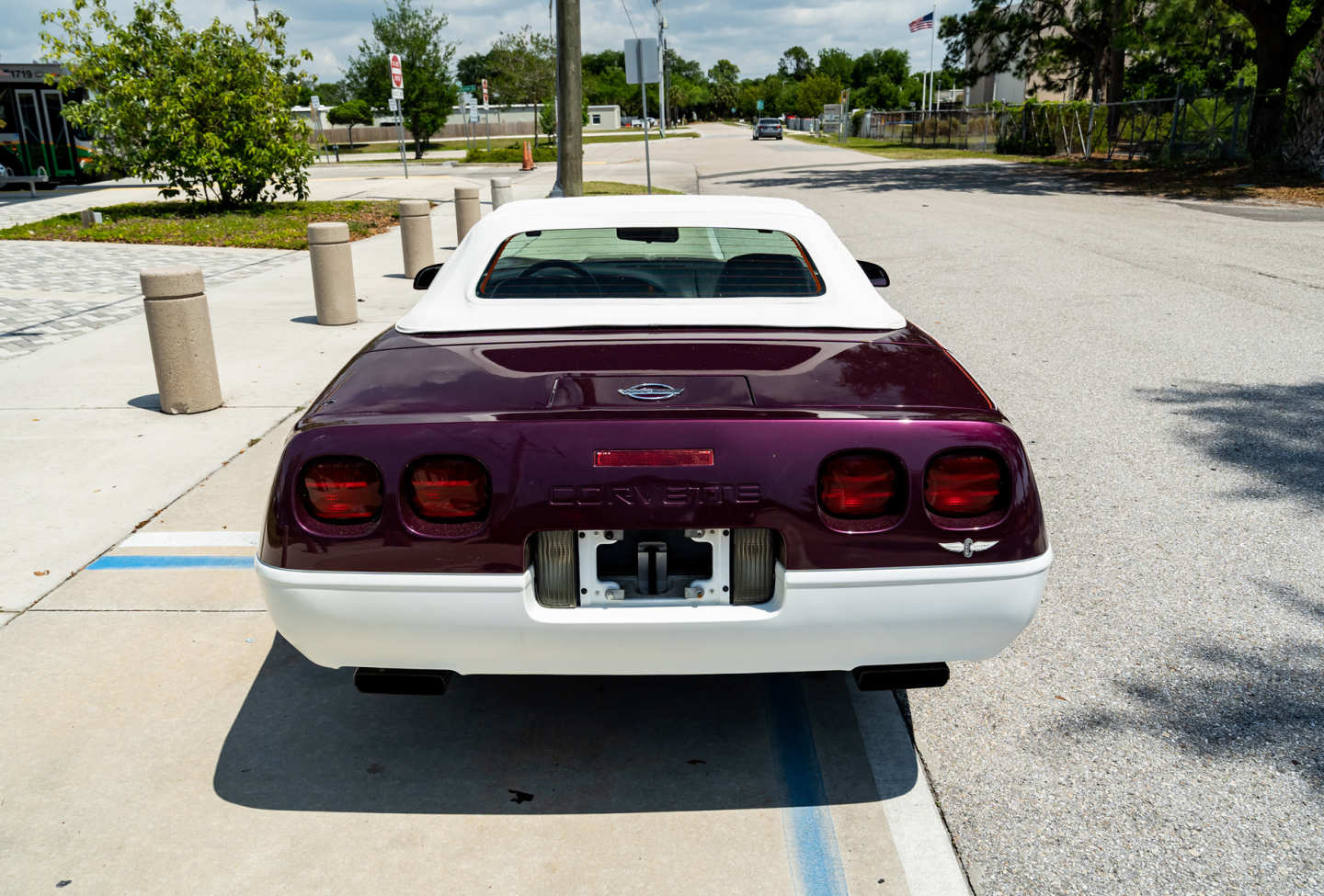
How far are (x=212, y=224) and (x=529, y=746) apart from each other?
1723cm

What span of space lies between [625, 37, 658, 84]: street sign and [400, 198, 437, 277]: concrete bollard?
7.28 meters

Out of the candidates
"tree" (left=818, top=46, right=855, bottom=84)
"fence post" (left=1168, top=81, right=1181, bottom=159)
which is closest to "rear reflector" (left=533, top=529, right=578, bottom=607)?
"fence post" (left=1168, top=81, right=1181, bottom=159)

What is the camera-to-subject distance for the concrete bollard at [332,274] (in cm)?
925

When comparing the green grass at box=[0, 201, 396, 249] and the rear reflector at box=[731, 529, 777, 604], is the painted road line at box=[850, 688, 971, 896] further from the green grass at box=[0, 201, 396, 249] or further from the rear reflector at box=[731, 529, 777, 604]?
the green grass at box=[0, 201, 396, 249]

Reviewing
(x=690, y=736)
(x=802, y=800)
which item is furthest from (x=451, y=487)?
(x=802, y=800)

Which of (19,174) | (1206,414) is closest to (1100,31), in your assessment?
(19,174)

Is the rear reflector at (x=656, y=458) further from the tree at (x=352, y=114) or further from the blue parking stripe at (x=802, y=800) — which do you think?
the tree at (x=352, y=114)

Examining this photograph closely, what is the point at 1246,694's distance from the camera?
3295mm

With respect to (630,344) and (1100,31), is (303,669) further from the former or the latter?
(1100,31)

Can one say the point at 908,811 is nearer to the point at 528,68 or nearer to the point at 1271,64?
the point at 1271,64

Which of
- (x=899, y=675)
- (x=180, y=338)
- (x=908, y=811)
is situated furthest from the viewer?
(x=180, y=338)

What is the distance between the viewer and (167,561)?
4.44m

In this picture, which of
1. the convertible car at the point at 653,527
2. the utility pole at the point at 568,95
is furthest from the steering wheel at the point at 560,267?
the utility pole at the point at 568,95

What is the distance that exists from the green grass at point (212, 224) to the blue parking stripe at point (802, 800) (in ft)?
46.5
